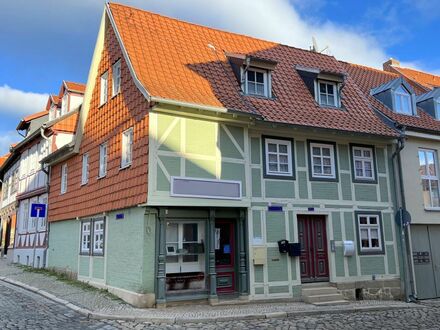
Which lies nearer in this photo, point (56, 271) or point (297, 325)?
point (297, 325)

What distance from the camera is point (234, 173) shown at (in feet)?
42.8

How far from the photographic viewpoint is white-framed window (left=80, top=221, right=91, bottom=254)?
618 inches

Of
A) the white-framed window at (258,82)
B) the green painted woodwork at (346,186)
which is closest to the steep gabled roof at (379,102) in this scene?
the green painted woodwork at (346,186)

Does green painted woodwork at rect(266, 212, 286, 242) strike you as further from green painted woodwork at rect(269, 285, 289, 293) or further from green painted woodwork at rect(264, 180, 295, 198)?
green painted woodwork at rect(269, 285, 289, 293)

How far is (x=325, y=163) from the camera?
14938 mm

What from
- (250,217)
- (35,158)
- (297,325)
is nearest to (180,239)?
(250,217)

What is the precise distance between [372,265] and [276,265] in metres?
3.75

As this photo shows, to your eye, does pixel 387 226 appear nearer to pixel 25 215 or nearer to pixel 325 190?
pixel 325 190

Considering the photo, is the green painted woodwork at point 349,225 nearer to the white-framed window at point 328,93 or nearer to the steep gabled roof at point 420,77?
the white-framed window at point 328,93

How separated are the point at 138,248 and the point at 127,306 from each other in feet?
4.86

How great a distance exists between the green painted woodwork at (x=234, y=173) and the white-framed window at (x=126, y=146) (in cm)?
282

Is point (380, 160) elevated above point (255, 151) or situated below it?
above

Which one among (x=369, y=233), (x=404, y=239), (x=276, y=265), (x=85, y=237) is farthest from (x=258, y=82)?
(x=85, y=237)

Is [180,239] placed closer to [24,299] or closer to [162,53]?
[24,299]
